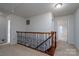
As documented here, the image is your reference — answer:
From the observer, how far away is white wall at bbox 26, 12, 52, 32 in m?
2.07

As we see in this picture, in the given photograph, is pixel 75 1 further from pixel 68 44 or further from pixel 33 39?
pixel 33 39

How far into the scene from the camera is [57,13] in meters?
1.90

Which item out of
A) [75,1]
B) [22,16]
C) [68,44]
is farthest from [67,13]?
[22,16]

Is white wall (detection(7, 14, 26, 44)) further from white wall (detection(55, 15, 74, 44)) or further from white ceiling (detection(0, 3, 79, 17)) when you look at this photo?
white wall (detection(55, 15, 74, 44))

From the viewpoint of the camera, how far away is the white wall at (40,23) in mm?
2074

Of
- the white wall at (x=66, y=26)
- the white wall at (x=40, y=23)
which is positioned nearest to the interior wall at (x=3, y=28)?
the white wall at (x=40, y=23)

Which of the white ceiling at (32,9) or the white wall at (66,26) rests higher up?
the white ceiling at (32,9)

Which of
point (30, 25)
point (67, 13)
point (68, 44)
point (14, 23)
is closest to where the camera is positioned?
point (67, 13)

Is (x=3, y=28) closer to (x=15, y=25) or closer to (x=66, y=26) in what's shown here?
(x=15, y=25)

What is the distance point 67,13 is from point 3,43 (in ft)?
5.84

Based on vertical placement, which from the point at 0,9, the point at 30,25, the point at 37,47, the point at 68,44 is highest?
the point at 0,9

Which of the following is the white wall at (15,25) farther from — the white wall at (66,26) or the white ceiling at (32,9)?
the white wall at (66,26)

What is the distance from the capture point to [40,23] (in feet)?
6.98

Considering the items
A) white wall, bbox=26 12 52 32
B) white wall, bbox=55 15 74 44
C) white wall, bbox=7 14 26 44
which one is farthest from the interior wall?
white wall, bbox=55 15 74 44
